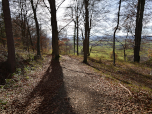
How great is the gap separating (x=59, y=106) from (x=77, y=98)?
0.97 meters

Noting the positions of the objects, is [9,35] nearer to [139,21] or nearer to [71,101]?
[71,101]

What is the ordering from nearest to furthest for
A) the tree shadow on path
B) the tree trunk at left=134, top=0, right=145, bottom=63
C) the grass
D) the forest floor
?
the forest floor
the tree shadow on path
the grass
the tree trunk at left=134, top=0, right=145, bottom=63

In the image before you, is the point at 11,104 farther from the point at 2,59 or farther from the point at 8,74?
the point at 2,59

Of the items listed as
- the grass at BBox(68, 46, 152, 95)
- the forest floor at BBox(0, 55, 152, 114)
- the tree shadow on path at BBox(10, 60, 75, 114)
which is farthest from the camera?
the grass at BBox(68, 46, 152, 95)

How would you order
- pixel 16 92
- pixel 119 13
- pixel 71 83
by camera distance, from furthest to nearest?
1. pixel 119 13
2. pixel 71 83
3. pixel 16 92

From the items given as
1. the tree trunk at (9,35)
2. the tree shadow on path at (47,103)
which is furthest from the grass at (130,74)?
the tree trunk at (9,35)

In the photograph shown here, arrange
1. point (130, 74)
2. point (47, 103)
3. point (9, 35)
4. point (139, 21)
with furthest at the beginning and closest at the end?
point (139, 21) → point (130, 74) → point (9, 35) → point (47, 103)

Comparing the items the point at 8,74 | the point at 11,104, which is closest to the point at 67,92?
the point at 11,104

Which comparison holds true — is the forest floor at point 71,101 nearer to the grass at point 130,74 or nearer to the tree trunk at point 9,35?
the grass at point 130,74

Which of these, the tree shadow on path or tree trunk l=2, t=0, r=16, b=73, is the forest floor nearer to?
the tree shadow on path

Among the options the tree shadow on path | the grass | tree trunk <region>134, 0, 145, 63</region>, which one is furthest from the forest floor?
tree trunk <region>134, 0, 145, 63</region>

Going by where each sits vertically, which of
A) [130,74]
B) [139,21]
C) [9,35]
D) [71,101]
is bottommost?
[130,74]

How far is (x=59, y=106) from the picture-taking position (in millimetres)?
4117

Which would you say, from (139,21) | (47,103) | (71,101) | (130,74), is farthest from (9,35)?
(139,21)
